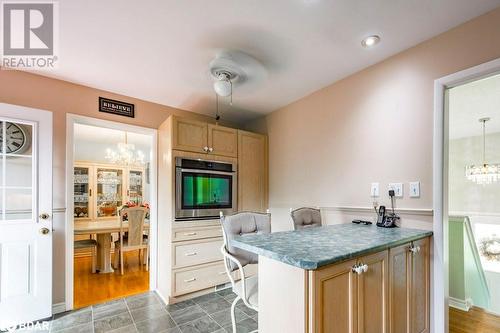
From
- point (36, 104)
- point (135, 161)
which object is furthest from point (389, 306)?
point (135, 161)

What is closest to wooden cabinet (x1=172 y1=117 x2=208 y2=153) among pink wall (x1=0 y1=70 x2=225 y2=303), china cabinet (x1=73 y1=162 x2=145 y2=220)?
pink wall (x1=0 y1=70 x2=225 y2=303)

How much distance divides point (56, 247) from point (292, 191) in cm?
267

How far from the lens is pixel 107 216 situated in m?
5.26

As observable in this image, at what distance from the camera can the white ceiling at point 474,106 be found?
8.22 feet

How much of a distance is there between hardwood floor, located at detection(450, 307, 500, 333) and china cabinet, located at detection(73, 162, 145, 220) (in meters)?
5.82

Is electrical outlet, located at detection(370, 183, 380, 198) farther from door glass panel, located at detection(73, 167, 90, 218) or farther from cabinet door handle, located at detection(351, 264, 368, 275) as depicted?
door glass panel, located at detection(73, 167, 90, 218)

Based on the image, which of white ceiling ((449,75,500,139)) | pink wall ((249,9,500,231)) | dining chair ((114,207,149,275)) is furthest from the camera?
dining chair ((114,207,149,275))

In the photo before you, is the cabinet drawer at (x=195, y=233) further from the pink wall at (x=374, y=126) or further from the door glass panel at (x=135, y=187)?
the door glass panel at (x=135, y=187)

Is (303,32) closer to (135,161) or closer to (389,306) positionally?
(389,306)

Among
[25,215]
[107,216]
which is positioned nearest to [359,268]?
[25,215]

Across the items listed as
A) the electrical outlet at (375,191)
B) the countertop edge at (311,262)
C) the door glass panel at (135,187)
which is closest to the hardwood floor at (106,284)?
the door glass panel at (135,187)

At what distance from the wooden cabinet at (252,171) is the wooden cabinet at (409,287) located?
78.1 inches

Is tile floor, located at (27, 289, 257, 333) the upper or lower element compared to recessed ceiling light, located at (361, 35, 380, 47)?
lower

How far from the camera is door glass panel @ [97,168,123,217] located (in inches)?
207
